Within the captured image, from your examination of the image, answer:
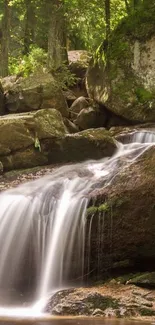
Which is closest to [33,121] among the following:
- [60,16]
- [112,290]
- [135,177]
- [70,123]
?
[70,123]

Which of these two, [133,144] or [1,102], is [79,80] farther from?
[133,144]

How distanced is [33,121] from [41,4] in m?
8.96

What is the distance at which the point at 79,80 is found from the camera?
16.5 m

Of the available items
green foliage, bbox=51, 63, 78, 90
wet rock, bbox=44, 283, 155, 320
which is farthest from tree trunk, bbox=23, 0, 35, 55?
wet rock, bbox=44, 283, 155, 320

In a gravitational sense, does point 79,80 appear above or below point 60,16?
below

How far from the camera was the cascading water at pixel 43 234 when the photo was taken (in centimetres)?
704

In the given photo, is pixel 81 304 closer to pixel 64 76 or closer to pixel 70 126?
pixel 70 126

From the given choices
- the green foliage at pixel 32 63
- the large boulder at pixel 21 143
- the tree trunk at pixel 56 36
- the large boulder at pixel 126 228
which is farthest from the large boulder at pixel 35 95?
the large boulder at pixel 126 228

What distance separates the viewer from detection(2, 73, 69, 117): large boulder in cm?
1320

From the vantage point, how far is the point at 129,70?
1323cm

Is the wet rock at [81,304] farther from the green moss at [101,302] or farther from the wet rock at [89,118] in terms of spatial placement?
the wet rock at [89,118]

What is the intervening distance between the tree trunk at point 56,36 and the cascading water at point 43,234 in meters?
8.87

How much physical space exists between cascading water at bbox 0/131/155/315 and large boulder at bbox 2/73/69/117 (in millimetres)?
5171

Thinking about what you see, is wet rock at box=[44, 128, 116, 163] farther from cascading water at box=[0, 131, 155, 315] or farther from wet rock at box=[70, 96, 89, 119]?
wet rock at box=[70, 96, 89, 119]
